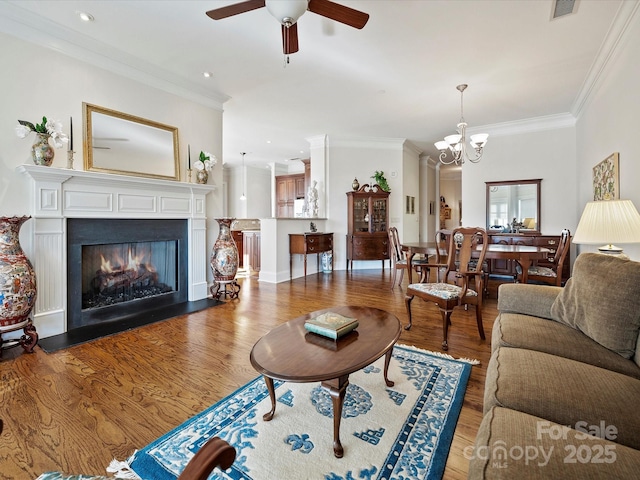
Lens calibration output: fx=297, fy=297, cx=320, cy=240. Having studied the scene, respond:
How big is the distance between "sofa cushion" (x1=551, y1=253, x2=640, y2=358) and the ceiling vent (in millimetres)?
2238

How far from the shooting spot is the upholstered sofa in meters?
0.77

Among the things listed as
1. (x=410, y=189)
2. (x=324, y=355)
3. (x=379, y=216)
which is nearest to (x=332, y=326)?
(x=324, y=355)

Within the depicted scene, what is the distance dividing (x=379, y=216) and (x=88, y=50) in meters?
5.28

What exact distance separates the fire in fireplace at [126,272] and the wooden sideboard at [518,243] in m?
4.94

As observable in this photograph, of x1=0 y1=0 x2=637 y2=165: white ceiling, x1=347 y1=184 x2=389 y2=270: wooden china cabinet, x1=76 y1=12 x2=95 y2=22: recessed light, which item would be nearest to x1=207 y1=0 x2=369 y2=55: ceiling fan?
x1=0 y1=0 x2=637 y2=165: white ceiling

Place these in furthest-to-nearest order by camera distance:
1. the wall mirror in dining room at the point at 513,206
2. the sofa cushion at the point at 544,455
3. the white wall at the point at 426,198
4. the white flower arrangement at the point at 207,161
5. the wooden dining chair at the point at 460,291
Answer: the white wall at the point at 426,198 → the wall mirror in dining room at the point at 513,206 → the white flower arrangement at the point at 207,161 → the wooden dining chair at the point at 460,291 → the sofa cushion at the point at 544,455

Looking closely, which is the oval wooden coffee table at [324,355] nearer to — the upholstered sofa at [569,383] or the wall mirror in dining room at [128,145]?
the upholstered sofa at [569,383]

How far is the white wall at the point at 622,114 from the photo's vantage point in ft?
8.23

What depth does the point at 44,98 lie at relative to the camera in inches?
110

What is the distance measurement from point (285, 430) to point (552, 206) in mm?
5907

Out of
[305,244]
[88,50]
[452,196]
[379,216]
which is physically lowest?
[305,244]

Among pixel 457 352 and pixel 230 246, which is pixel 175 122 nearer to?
pixel 230 246

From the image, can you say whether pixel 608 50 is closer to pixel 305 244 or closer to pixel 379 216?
pixel 379 216

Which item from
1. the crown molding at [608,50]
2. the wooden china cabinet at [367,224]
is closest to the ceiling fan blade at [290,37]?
the crown molding at [608,50]
